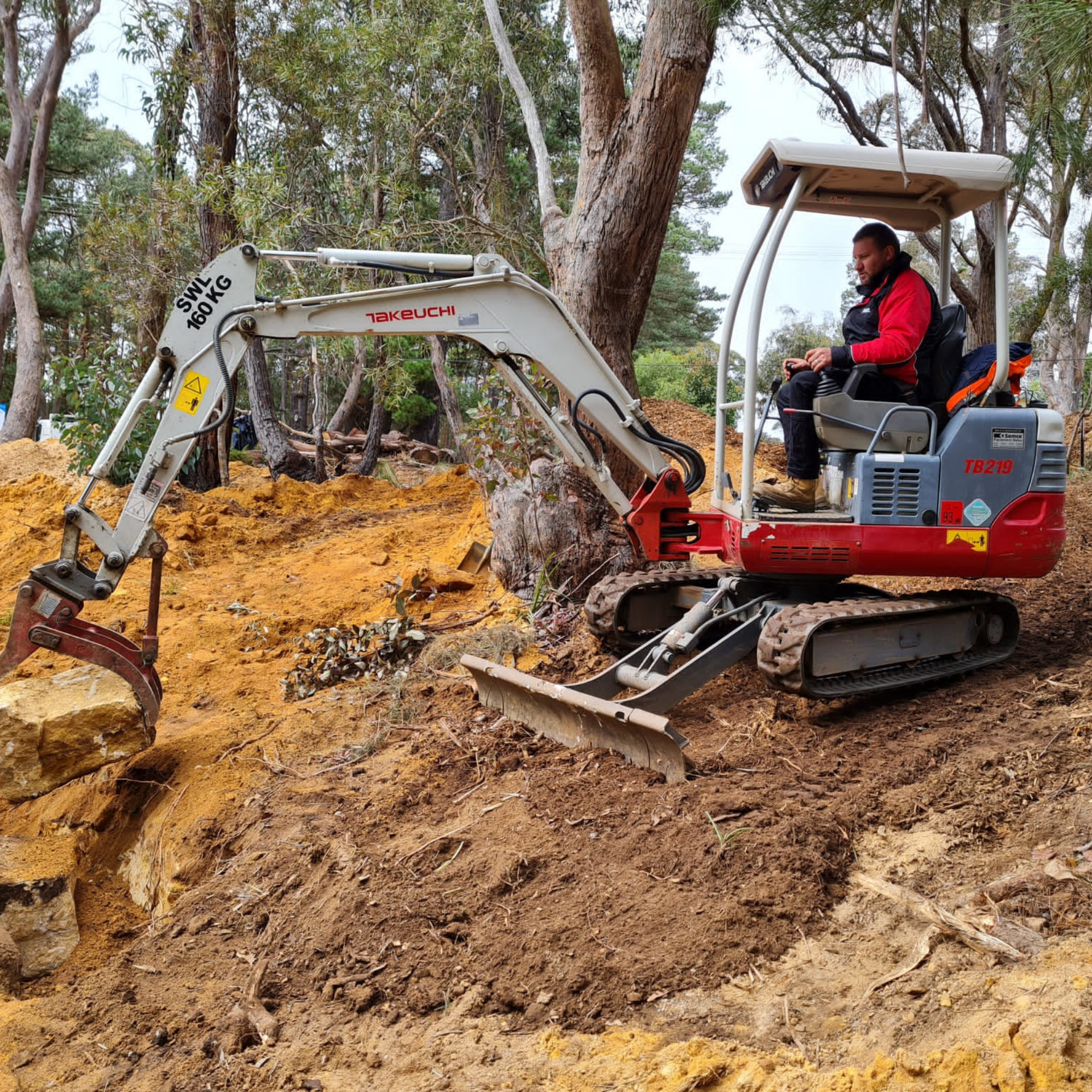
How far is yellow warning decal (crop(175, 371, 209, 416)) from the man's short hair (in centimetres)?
339

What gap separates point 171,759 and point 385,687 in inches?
52.4

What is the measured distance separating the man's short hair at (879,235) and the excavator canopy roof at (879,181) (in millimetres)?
215

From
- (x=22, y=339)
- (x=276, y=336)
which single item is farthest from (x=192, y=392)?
(x=22, y=339)

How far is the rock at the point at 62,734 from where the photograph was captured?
16.9 ft

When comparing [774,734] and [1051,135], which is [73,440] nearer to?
[774,734]

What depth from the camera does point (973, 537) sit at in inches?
203

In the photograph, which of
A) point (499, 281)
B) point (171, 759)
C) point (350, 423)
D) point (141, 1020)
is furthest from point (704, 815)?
point (350, 423)

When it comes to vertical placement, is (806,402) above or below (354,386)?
below

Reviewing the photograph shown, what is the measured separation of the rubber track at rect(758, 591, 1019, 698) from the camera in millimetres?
4707

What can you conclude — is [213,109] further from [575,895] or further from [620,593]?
[575,895]

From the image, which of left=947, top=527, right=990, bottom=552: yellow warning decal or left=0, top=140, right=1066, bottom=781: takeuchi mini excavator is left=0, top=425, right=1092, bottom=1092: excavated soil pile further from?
left=947, top=527, right=990, bottom=552: yellow warning decal

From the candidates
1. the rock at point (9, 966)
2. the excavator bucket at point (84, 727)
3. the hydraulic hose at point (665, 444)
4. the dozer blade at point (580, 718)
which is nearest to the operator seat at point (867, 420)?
the hydraulic hose at point (665, 444)

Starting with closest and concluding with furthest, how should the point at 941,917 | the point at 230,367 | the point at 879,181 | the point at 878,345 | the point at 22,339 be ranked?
1. the point at 941,917
2. the point at 230,367
3. the point at 878,345
4. the point at 879,181
5. the point at 22,339

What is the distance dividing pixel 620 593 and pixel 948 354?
2.15m
